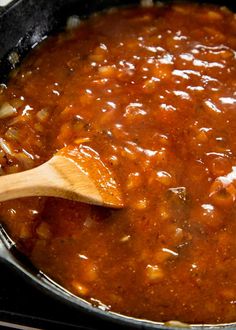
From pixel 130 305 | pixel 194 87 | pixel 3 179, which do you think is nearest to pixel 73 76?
pixel 194 87

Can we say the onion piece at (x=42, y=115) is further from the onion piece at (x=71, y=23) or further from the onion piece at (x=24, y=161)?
the onion piece at (x=71, y=23)

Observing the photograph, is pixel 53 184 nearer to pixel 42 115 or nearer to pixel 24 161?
pixel 24 161

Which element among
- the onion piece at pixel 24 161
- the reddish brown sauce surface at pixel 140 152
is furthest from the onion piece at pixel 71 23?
the onion piece at pixel 24 161

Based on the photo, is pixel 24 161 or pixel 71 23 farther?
pixel 71 23

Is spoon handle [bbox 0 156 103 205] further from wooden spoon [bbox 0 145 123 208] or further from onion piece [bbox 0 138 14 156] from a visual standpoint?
onion piece [bbox 0 138 14 156]

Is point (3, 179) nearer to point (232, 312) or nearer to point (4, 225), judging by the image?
point (4, 225)

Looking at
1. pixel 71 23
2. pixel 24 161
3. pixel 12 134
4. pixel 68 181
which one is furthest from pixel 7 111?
pixel 71 23
